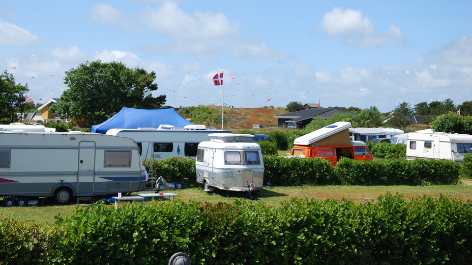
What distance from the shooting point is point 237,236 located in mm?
6977

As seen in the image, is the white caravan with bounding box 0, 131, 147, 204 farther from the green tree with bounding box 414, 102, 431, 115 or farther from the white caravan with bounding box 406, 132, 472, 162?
the green tree with bounding box 414, 102, 431, 115

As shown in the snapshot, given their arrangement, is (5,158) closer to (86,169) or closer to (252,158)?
(86,169)

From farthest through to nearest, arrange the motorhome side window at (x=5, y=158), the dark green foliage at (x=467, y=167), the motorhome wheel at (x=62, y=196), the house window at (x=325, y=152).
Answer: the dark green foliage at (x=467, y=167), the house window at (x=325, y=152), the motorhome wheel at (x=62, y=196), the motorhome side window at (x=5, y=158)

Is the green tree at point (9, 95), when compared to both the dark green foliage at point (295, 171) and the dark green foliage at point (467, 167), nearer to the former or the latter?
the dark green foliage at point (295, 171)

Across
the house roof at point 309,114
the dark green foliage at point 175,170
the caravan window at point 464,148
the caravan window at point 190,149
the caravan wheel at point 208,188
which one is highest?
the house roof at point 309,114

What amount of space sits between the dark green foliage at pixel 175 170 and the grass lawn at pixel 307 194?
29.7 inches

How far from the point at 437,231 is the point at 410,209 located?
585 millimetres

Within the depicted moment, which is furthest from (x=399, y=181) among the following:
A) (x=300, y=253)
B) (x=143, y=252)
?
(x=143, y=252)

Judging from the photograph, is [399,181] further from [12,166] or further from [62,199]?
[12,166]

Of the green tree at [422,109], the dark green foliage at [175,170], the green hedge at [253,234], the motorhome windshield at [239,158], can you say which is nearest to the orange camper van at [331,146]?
the dark green foliage at [175,170]

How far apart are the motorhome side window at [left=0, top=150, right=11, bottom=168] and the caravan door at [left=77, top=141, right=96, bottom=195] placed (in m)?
2.18

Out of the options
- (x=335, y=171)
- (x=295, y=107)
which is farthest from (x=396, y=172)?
(x=295, y=107)

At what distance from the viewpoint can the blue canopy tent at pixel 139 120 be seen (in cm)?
2862

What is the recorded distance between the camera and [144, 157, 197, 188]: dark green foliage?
1888cm
